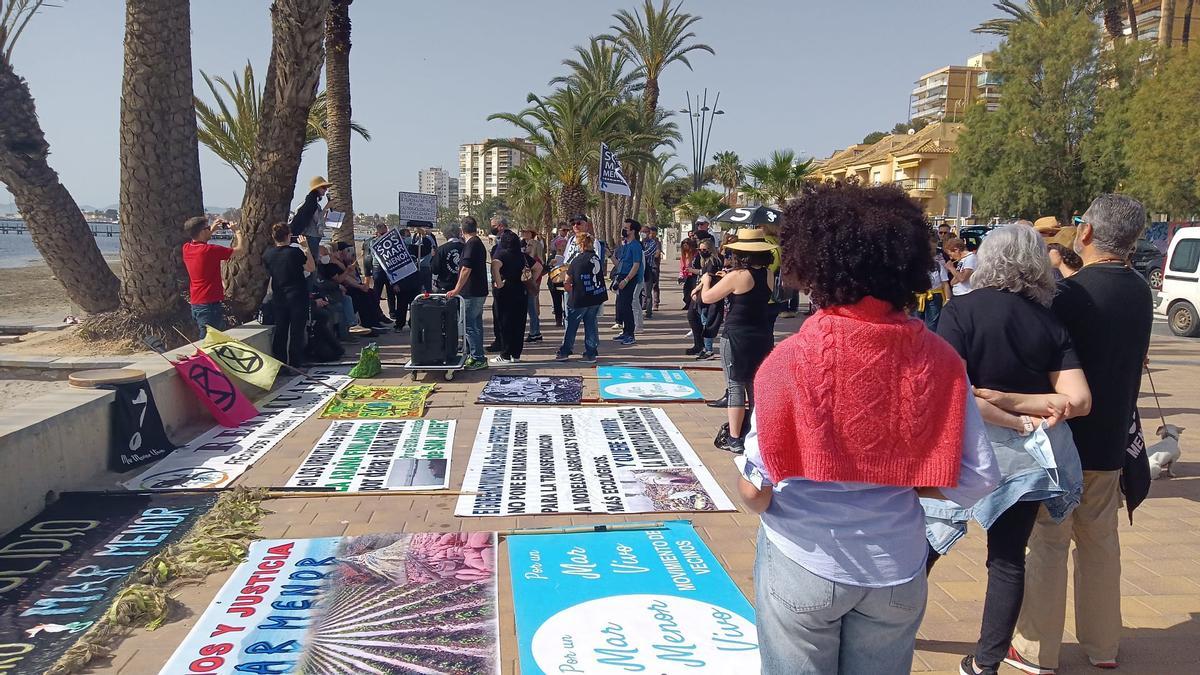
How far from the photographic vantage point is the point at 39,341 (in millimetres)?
11242

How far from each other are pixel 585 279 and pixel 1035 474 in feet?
24.7

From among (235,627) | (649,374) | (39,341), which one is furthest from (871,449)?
(39,341)

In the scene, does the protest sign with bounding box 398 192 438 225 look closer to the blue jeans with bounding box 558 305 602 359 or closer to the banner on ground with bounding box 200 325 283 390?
the blue jeans with bounding box 558 305 602 359

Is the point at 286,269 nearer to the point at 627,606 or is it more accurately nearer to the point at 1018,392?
the point at 627,606

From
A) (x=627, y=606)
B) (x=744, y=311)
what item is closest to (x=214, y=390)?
(x=744, y=311)

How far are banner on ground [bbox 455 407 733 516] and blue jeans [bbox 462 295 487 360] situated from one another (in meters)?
2.18

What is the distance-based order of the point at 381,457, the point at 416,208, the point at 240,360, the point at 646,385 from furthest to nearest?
1. the point at 416,208
2. the point at 646,385
3. the point at 240,360
4. the point at 381,457

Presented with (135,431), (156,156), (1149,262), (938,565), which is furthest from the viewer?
(1149,262)

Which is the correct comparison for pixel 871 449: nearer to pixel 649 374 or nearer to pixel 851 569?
pixel 851 569

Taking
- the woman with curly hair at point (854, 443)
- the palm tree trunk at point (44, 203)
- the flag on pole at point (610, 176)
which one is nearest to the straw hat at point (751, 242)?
the woman with curly hair at point (854, 443)

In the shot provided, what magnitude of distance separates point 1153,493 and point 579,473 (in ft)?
13.0

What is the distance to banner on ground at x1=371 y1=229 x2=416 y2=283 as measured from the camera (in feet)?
38.1

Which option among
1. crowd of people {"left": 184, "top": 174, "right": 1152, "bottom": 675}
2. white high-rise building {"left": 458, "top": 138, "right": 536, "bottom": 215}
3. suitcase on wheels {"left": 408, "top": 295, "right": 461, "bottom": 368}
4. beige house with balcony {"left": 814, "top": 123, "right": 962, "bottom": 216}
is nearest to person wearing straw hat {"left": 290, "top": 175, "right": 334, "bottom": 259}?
suitcase on wheels {"left": 408, "top": 295, "right": 461, "bottom": 368}

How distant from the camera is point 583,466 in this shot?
5934 mm
